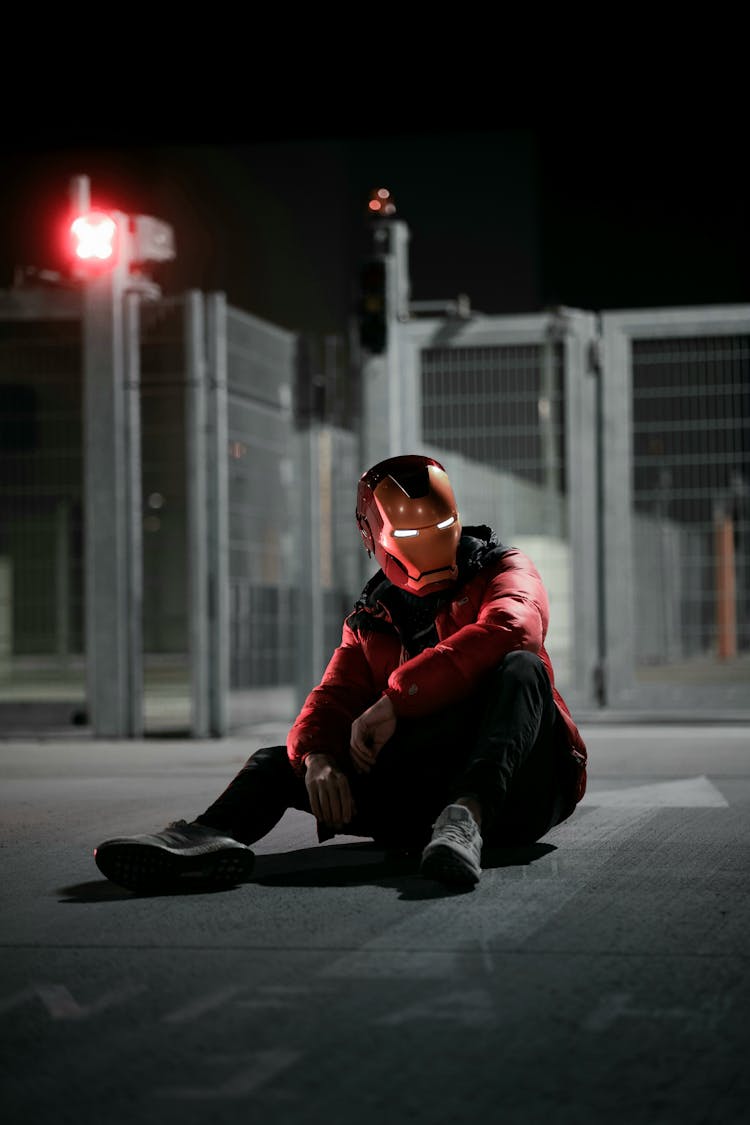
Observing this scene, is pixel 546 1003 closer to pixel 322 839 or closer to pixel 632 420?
pixel 322 839

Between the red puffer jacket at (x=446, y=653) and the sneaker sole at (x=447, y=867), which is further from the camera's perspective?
the red puffer jacket at (x=446, y=653)

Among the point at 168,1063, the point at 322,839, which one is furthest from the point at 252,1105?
the point at 322,839

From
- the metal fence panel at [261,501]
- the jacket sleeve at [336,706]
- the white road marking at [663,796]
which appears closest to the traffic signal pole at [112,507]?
the metal fence panel at [261,501]

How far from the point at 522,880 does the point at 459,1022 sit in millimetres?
1695

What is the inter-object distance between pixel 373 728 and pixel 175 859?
2.22 ft

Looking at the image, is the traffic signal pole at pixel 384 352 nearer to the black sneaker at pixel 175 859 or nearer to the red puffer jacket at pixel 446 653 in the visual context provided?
the red puffer jacket at pixel 446 653

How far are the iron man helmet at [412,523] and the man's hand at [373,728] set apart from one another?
0.44m

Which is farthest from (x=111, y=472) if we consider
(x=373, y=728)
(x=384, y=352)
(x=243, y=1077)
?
(x=243, y=1077)

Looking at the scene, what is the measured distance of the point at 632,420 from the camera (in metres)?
11.7

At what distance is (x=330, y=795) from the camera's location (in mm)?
4676

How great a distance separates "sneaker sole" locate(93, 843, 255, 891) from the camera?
180 inches

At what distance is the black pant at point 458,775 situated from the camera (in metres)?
4.64

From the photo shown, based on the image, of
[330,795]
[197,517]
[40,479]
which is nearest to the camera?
A: [330,795]

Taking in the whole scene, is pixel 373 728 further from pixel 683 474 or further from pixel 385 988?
pixel 683 474
